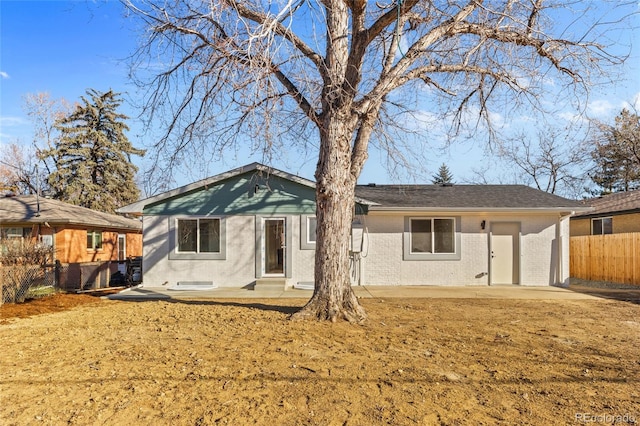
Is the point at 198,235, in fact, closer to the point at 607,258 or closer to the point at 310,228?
the point at 310,228

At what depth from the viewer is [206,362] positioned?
15.3ft

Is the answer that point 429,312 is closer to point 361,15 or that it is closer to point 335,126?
point 335,126

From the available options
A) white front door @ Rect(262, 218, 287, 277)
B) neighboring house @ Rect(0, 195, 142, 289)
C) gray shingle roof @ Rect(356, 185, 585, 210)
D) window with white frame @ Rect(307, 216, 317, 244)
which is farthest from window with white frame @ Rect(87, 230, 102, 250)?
gray shingle roof @ Rect(356, 185, 585, 210)

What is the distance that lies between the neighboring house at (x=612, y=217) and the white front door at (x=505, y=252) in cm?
469

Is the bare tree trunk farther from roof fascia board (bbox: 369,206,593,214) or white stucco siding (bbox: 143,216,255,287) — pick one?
white stucco siding (bbox: 143,216,255,287)

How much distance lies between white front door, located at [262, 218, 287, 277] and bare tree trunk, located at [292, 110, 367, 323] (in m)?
5.52

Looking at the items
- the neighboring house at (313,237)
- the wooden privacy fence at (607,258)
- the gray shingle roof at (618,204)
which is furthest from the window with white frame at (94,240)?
the gray shingle roof at (618,204)

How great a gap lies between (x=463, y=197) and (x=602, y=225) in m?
9.25

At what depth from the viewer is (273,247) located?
12727 millimetres

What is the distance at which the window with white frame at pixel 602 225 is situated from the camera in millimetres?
17237

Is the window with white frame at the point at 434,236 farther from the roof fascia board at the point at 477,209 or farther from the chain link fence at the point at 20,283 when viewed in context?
the chain link fence at the point at 20,283

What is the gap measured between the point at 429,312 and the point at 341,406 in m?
4.88

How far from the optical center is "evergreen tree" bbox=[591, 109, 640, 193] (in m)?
24.9

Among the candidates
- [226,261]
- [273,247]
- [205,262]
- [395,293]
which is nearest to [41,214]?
[205,262]
